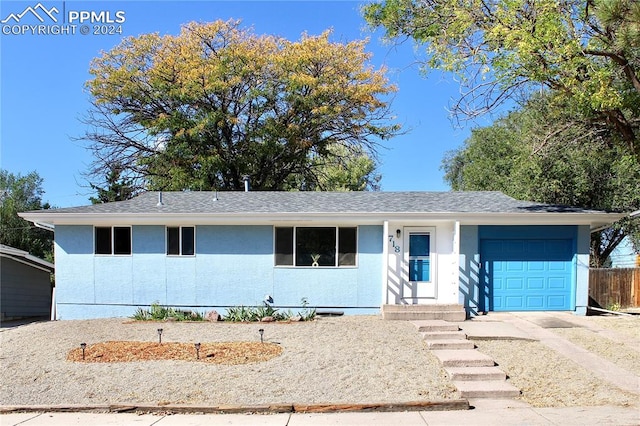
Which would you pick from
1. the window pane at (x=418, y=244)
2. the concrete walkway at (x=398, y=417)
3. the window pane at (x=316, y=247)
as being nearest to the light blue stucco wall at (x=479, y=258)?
the window pane at (x=418, y=244)

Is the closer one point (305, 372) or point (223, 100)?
point (305, 372)

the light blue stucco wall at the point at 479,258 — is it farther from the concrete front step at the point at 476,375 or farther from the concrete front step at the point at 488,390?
the concrete front step at the point at 488,390

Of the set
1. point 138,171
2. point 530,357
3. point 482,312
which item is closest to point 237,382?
point 530,357

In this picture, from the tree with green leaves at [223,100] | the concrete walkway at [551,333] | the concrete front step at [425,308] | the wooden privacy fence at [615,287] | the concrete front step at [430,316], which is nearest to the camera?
the concrete walkway at [551,333]

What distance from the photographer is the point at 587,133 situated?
479 inches

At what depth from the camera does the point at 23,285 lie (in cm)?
1579

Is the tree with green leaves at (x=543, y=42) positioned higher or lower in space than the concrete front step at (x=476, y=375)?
higher

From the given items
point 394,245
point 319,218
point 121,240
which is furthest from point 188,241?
point 394,245

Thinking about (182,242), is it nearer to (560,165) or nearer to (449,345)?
(449,345)

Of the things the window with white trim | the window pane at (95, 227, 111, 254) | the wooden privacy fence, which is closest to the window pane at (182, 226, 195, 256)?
the window with white trim

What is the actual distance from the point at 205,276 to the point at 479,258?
23.7ft

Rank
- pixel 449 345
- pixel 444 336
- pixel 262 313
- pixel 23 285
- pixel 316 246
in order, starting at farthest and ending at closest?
pixel 23 285, pixel 316 246, pixel 262 313, pixel 444 336, pixel 449 345

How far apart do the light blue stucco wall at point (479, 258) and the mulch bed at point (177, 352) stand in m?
5.63

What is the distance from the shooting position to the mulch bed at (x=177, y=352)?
7.77 meters
